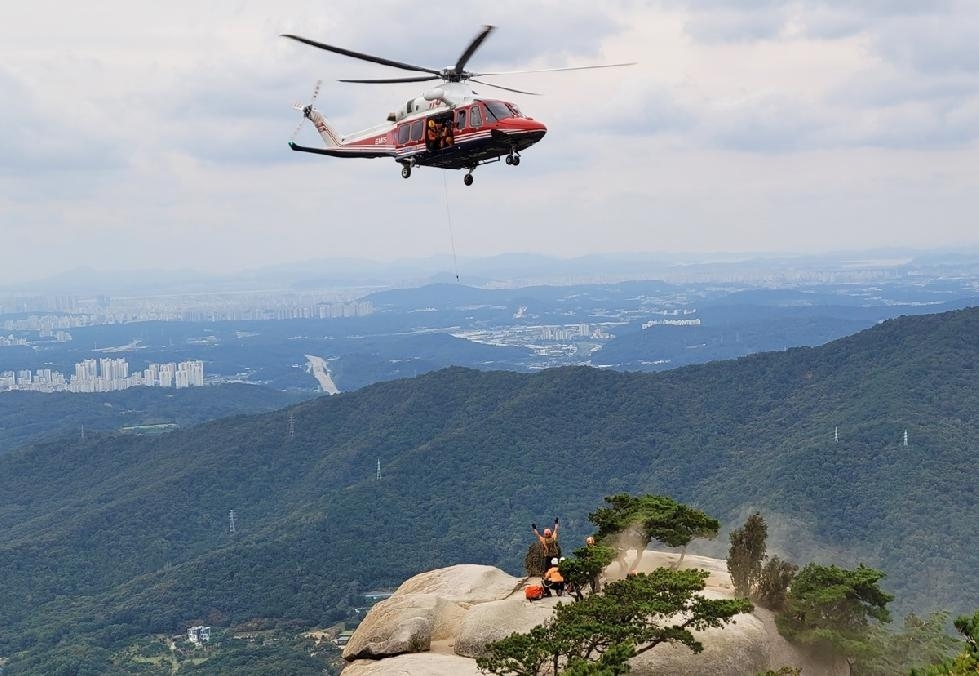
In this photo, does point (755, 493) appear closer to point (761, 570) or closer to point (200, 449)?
point (761, 570)

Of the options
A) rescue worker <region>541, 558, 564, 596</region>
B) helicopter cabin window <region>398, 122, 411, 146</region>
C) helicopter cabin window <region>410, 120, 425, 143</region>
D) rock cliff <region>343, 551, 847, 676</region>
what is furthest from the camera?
helicopter cabin window <region>398, 122, 411, 146</region>

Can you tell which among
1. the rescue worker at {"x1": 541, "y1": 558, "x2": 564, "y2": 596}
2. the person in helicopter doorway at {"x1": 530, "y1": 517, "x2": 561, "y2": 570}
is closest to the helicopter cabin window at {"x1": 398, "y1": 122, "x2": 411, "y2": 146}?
the person in helicopter doorway at {"x1": 530, "y1": 517, "x2": 561, "y2": 570}

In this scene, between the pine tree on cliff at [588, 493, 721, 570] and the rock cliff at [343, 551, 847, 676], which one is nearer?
the rock cliff at [343, 551, 847, 676]

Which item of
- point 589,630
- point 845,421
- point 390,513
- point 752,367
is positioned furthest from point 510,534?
point 589,630

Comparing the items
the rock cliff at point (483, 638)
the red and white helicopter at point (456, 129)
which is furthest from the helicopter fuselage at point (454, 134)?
the rock cliff at point (483, 638)

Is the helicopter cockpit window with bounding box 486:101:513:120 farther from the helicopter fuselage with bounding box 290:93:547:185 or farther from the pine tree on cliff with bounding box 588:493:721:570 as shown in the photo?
the pine tree on cliff with bounding box 588:493:721:570
